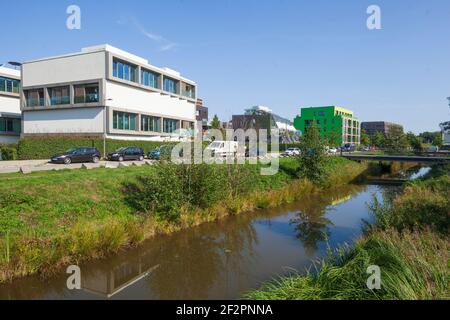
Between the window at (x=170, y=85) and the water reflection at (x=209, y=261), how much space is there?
38268 millimetres

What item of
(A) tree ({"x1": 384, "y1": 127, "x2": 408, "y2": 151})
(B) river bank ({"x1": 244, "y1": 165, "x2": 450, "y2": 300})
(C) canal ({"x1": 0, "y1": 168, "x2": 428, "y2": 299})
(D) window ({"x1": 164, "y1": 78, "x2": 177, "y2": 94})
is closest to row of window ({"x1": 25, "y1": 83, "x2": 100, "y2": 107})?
(D) window ({"x1": 164, "y1": 78, "x2": 177, "y2": 94})

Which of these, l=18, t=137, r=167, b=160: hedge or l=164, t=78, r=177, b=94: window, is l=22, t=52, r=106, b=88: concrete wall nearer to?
l=18, t=137, r=167, b=160: hedge

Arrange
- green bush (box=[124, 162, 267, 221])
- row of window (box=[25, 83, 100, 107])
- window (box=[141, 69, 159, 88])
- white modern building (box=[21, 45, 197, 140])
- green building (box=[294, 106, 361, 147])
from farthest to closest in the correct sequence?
green building (box=[294, 106, 361, 147]) < window (box=[141, 69, 159, 88]) < row of window (box=[25, 83, 100, 107]) < white modern building (box=[21, 45, 197, 140]) < green bush (box=[124, 162, 267, 221])

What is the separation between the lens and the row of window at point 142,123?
3997 cm

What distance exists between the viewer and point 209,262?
10586 mm

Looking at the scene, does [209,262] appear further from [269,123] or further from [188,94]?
[269,123]

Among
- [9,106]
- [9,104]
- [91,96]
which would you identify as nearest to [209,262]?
[91,96]

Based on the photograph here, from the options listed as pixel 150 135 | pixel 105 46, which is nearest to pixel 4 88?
pixel 105 46

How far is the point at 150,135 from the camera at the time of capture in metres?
45.2

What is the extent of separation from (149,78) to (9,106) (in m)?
19.8

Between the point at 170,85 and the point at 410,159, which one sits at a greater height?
the point at 170,85

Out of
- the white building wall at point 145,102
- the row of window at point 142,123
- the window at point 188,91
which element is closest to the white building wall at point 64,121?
the row of window at point 142,123

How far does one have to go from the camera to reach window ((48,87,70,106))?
133 feet

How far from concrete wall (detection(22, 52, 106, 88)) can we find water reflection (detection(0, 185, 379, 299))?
30.8 m
